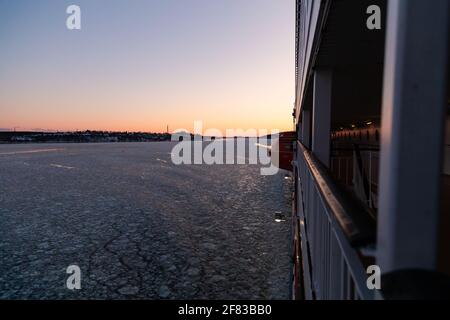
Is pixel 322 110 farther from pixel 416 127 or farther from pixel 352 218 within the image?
pixel 416 127

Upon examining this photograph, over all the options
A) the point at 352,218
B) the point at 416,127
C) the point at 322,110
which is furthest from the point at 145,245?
the point at 416,127

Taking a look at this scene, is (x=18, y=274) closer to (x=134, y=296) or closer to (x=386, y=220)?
(x=134, y=296)

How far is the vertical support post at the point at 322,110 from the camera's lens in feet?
13.4

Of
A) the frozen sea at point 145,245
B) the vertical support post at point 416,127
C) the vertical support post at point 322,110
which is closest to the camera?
the vertical support post at point 416,127

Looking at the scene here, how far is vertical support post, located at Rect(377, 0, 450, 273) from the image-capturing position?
742 millimetres

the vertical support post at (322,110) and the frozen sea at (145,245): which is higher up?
the vertical support post at (322,110)

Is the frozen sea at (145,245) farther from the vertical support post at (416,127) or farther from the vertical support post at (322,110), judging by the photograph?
the vertical support post at (416,127)

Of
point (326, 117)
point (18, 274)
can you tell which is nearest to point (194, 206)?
point (18, 274)

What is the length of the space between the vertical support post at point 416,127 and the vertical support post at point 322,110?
11.4 ft

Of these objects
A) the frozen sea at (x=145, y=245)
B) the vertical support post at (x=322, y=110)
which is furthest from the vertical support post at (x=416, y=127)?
the frozen sea at (x=145, y=245)

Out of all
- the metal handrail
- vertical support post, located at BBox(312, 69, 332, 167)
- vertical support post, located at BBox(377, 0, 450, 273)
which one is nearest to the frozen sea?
vertical support post, located at BBox(312, 69, 332, 167)

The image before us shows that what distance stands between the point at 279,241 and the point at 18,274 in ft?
16.0

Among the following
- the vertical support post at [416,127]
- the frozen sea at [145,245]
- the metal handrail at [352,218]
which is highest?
the vertical support post at [416,127]
